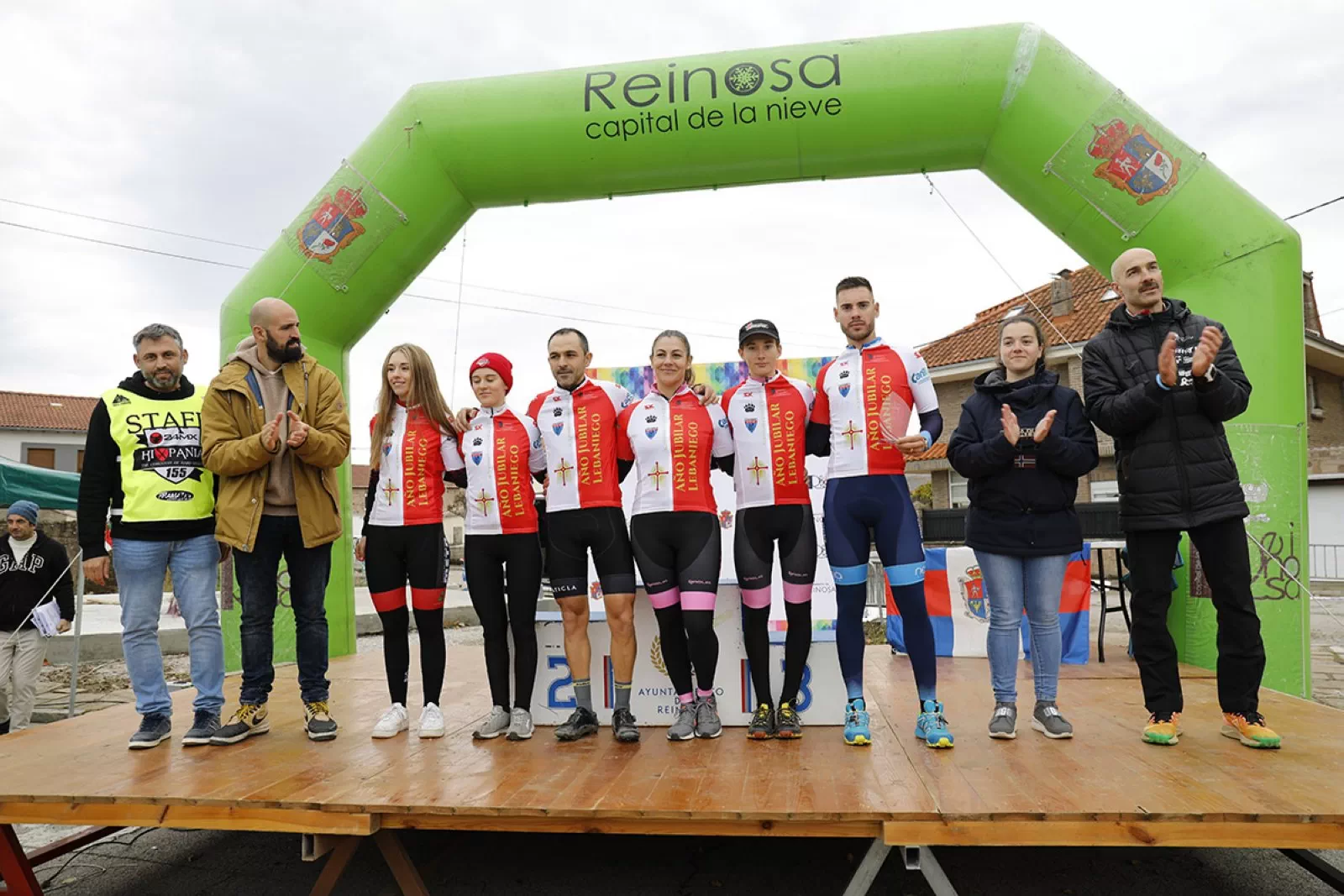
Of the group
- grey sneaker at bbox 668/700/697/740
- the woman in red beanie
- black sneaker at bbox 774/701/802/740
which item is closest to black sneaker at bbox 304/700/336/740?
the woman in red beanie

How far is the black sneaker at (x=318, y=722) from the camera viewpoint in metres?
3.79

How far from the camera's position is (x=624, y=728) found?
3740mm

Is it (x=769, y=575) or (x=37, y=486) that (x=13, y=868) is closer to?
(x=769, y=575)

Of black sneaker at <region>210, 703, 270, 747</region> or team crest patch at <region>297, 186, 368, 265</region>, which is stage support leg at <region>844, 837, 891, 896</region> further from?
team crest patch at <region>297, 186, 368, 265</region>

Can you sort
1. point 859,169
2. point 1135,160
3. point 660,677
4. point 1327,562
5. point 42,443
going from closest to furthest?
point 660,677 → point 1135,160 → point 859,169 → point 1327,562 → point 42,443

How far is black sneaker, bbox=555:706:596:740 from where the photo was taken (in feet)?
12.3

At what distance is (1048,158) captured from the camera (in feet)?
17.8

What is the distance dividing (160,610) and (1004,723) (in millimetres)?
3766

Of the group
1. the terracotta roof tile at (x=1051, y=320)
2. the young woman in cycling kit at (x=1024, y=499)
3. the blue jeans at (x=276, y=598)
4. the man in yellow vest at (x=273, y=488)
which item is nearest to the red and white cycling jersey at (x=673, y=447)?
the young woman in cycling kit at (x=1024, y=499)

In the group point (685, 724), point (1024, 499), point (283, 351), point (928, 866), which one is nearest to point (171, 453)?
point (283, 351)

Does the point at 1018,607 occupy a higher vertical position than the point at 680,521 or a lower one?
lower

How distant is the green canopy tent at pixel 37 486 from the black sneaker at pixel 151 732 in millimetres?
4902

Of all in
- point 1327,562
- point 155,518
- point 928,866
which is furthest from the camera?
point 1327,562

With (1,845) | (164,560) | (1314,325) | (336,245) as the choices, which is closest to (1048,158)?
(336,245)
